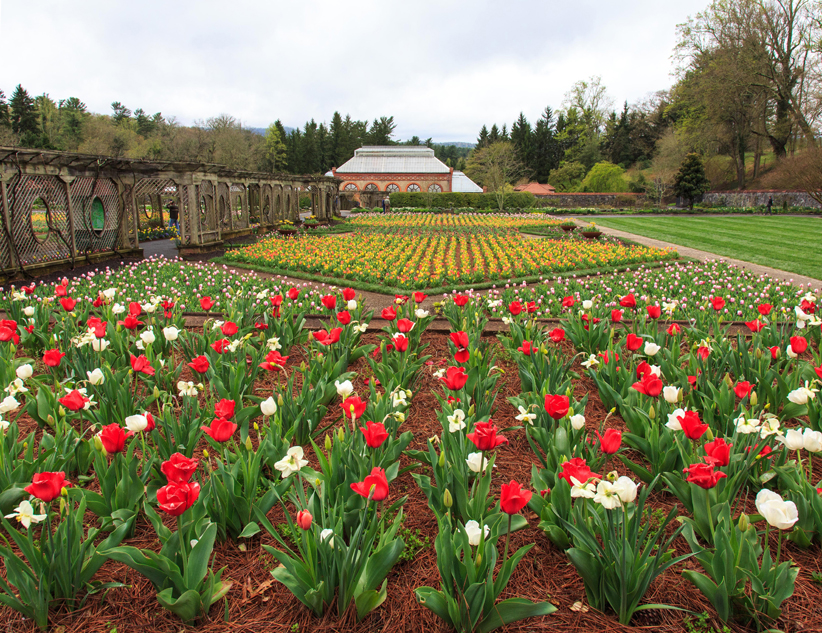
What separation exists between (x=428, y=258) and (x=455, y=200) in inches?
1391

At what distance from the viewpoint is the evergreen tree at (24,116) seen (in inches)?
1657

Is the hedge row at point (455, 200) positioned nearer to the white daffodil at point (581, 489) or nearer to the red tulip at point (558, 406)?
the red tulip at point (558, 406)

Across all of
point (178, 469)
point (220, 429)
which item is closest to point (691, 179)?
point (220, 429)

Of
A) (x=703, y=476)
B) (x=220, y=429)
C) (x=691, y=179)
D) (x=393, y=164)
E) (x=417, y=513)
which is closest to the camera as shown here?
(x=703, y=476)

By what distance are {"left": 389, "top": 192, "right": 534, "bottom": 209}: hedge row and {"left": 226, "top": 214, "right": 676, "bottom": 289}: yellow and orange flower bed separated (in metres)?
29.8

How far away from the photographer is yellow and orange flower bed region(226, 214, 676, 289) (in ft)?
35.8

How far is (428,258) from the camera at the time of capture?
45.9 ft

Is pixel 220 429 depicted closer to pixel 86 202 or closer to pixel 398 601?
pixel 398 601

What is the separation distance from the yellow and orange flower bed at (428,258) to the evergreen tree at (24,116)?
123 ft

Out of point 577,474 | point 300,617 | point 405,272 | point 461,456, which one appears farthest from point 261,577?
point 405,272

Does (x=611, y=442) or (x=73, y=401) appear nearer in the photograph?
(x=611, y=442)

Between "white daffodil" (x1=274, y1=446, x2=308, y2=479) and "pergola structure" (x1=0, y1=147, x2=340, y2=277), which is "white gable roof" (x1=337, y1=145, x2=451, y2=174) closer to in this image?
"pergola structure" (x1=0, y1=147, x2=340, y2=277)

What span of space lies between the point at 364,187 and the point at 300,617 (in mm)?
52639

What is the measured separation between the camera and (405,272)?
36.6ft
